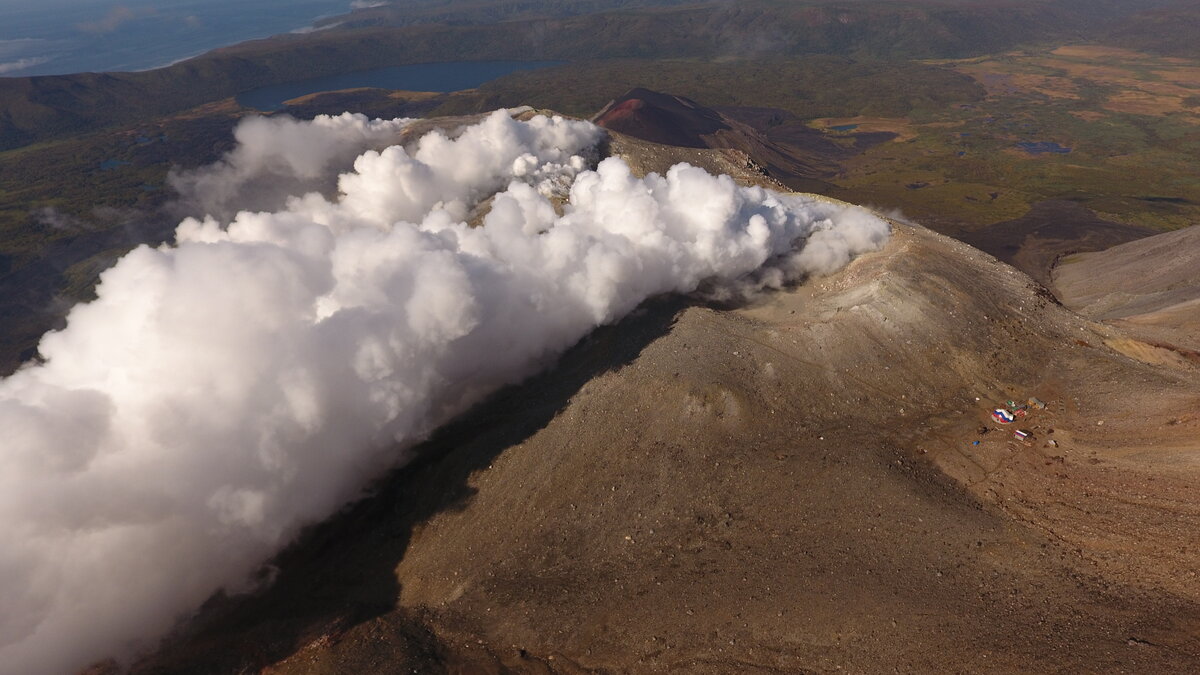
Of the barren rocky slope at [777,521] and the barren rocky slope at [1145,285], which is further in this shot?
the barren rocky slope at [1145,285]

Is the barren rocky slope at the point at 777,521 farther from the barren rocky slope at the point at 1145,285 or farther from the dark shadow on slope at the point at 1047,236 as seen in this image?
the dark shadow on slope at the point at 1047,236

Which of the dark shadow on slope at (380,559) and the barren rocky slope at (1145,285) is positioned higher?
the dark shadow on slope at (380,559)

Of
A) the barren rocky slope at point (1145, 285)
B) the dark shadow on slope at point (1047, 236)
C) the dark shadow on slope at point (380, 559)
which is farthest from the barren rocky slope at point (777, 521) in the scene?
the dark shadow on slope at point (1047, 236)

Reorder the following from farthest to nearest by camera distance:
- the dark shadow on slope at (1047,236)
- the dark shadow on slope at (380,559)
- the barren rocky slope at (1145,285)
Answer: the dark shadow on slope at (1047,236)
the barren rocky slope at (1145,285)
the dark shadow on slope at (380,559)

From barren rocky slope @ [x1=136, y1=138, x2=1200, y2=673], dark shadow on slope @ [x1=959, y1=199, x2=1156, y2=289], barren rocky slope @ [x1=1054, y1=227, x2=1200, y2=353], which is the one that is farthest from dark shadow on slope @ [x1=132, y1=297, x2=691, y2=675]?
dark shadow on slope @ [x1=959, y1=199, x2=1156, y2=289]

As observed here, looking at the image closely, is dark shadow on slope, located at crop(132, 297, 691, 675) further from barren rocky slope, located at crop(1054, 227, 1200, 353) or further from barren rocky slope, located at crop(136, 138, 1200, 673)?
barren rocky slope, located at crop(1054, 227, 1200, 353)

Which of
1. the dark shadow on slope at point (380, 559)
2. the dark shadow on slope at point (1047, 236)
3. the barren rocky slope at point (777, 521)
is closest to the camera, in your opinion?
the barren rocky slope at point (777, 521)

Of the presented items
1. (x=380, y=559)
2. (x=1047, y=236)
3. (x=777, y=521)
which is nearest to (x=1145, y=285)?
(x=1047, y=236)
